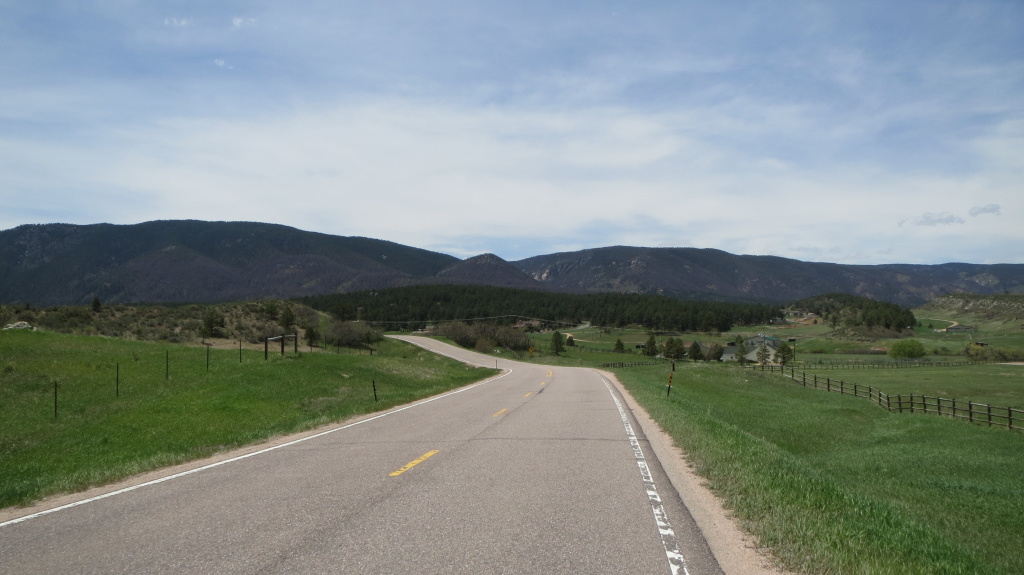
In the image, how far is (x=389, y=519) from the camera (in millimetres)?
6637

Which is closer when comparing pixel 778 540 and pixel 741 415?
pixel 778 540

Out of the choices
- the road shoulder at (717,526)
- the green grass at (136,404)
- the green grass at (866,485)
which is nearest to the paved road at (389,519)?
the road shoulder at (717,526)

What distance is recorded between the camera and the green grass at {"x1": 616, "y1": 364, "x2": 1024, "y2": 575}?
5695mm

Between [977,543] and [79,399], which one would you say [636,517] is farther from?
[79,399]

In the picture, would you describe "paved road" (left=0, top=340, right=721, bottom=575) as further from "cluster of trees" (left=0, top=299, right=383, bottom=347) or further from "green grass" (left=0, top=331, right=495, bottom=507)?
"cluster of trees" (left=0, top=299, right=383, bottom=347)

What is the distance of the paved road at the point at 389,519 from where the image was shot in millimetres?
5363

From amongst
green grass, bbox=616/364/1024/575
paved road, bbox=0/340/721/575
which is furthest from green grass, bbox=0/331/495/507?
green grass, bbox=616/364/1024/575

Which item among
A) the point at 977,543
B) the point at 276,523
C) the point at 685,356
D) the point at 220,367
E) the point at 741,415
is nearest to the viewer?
the point at 276,523

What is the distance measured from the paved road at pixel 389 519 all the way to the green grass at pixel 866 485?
981mm

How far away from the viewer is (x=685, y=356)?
124m

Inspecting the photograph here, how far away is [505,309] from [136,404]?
499 feet

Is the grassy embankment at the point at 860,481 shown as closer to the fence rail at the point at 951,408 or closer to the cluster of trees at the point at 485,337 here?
the fence rail at the point at 951,408

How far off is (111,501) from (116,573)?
130 inches

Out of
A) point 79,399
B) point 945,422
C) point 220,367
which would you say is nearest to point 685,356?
point 945,422
